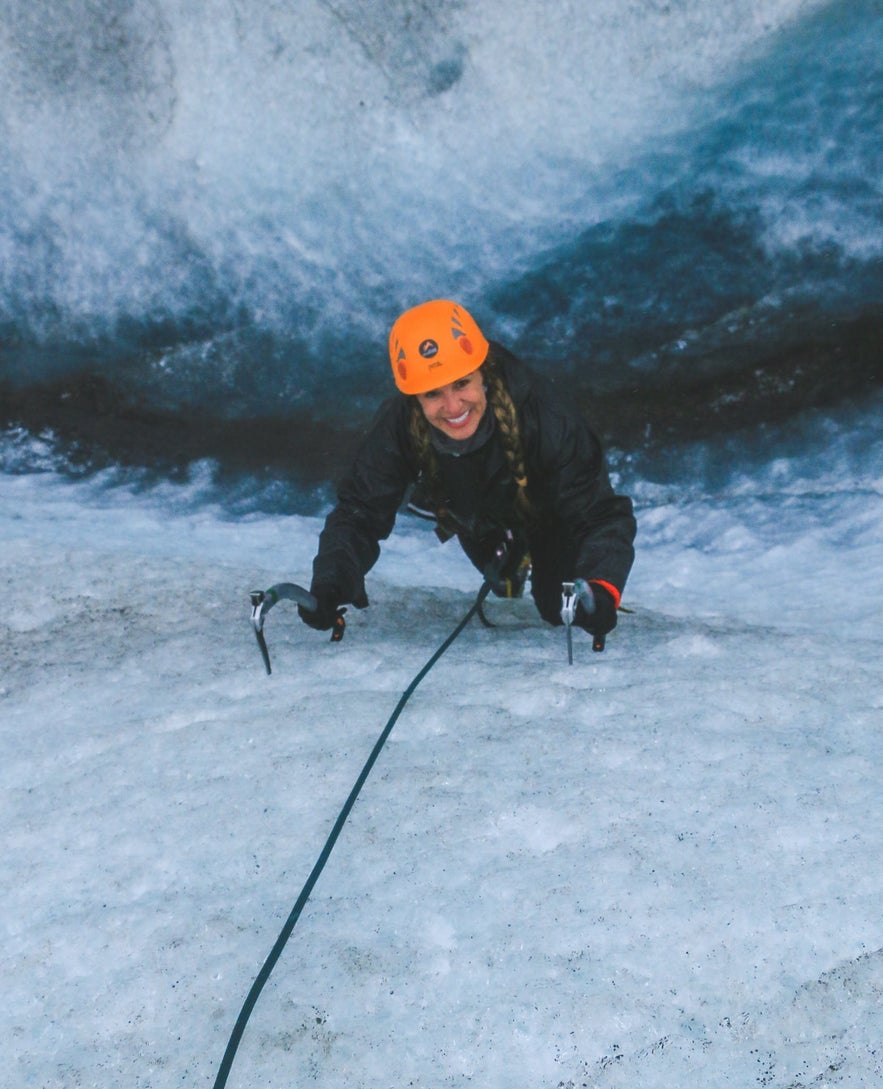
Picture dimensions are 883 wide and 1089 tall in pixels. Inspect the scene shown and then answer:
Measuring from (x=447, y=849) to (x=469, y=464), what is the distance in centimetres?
114

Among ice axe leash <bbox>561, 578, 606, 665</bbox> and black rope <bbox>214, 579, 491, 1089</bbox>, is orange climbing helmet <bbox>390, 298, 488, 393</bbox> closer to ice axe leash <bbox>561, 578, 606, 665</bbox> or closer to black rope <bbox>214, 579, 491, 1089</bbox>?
ice axe leash <bbox>561, 578, 606, 665</bbox>

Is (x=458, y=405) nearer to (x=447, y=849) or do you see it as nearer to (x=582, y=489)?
(x=582, y=489)

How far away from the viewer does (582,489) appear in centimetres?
268

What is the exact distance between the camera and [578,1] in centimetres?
502

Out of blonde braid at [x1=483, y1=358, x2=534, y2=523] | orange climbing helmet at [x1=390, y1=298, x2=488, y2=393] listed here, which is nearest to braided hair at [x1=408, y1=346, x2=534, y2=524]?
blonde braid at [x1=483, y1=358, x2=534, y2=523]

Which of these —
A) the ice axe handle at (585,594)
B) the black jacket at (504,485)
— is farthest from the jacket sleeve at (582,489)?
the ice axe handle at (585,594)

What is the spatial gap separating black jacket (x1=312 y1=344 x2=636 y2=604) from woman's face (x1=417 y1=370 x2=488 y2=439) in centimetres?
10

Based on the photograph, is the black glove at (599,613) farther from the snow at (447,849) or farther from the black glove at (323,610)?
the black glove at (323,610)

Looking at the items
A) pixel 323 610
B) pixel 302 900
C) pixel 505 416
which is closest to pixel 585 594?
pixel 505 416

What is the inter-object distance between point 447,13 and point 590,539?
3855mm

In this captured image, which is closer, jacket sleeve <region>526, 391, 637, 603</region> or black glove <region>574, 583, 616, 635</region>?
black glove <region>574, 583, 616, 635</region>

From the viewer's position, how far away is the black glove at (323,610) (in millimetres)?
2572

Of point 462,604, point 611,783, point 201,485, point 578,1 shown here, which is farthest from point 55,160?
point 611,783

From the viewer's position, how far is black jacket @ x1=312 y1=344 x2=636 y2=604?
2.59m
